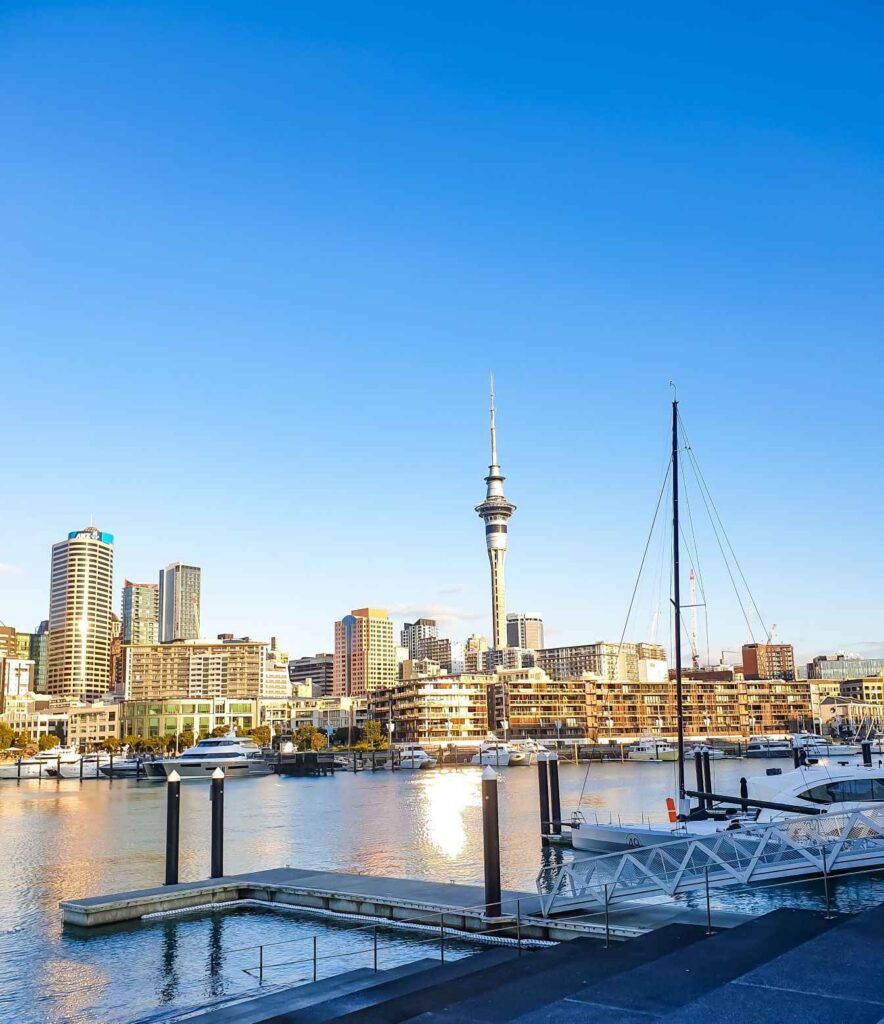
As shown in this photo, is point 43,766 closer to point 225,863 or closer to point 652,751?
point 652,751

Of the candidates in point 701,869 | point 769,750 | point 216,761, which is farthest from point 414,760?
point 701,869

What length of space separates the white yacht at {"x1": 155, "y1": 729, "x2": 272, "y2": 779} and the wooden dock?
3669 inches

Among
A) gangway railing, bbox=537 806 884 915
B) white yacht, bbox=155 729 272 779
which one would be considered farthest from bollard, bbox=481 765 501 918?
white yacht, bbox=155 729 272 779

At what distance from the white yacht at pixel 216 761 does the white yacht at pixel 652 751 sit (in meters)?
64.6

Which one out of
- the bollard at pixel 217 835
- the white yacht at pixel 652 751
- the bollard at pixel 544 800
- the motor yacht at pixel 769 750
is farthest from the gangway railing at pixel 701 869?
the motor yacht at pixel 769 750

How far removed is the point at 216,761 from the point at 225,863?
7959 centimetres

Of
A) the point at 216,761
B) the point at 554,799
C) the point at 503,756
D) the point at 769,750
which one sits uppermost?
the point at 554,799

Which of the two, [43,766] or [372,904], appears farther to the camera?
[43,766]

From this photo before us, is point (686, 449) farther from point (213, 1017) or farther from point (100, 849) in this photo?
point (213, 1017)

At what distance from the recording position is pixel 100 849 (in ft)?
176

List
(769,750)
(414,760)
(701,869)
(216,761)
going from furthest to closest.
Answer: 1. (769,750)
2. (414,760)
3. (216,761)
4. (701,869)

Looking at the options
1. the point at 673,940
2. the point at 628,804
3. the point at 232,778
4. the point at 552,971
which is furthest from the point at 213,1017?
the point at 232,778

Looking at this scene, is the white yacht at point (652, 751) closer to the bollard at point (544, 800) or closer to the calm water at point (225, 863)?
the calm water at point (225, 863)

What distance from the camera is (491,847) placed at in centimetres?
2627
